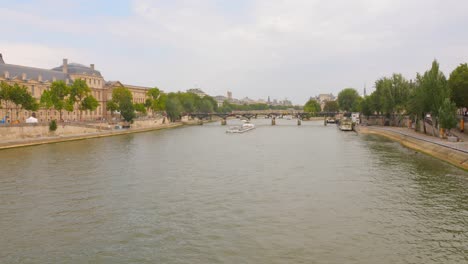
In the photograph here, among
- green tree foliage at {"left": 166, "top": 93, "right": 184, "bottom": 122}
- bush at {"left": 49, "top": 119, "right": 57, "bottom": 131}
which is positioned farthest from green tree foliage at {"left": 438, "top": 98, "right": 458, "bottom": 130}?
green tree foliage at {"left": 166, "top": 93, "right": 184, "bottom": 122}

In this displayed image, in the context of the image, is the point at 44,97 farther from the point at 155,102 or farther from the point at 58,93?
the point at 155,102

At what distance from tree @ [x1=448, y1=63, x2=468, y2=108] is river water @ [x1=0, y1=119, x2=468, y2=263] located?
27483mm

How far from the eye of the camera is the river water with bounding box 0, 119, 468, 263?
53.1 ft

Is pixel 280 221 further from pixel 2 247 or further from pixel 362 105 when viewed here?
pixel 362 105

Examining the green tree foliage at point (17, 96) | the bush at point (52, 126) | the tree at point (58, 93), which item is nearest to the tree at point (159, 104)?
the tree at point (58, 93)

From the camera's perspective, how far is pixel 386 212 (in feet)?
71.7

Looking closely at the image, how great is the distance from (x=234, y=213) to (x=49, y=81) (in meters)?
89.1

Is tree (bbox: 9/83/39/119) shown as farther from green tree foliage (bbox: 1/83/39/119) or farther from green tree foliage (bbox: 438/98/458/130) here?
green tree foliage (bbox: 438/98/458/130)

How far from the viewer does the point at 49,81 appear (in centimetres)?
9681

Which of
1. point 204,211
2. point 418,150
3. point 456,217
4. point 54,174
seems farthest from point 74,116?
point 456,217

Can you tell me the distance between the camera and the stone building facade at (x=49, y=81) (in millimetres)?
83625

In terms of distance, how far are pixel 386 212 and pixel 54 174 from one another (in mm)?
26484

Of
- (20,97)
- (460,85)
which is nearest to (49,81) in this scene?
(20,97)

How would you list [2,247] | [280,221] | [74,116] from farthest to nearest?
[74,116] → [280,221] → [2,247]
